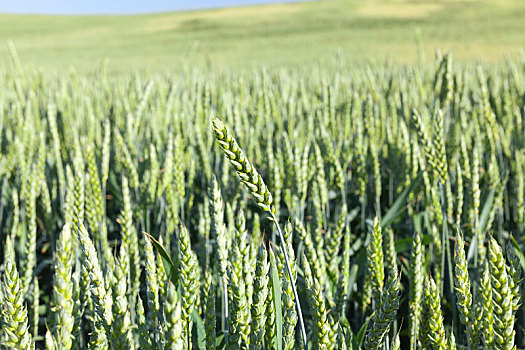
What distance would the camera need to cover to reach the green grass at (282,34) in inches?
596

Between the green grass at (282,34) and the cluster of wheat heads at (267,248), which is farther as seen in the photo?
the green grass at (282,34)

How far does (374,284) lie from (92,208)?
636mm

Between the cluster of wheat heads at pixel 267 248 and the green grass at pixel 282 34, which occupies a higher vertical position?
the green grass at pixel 282 34

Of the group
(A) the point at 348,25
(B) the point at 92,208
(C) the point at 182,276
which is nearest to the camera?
(C) the point at 182,276

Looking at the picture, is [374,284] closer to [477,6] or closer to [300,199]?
[300,199]

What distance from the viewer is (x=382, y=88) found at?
111 inches

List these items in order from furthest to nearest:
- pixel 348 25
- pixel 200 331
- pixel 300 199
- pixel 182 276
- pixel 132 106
A: pixel 348 25, pixel 132 106, pixel 300 199, pixel 200 331, pixel 182 276

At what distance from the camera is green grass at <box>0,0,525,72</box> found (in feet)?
49.7

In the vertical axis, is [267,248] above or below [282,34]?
below

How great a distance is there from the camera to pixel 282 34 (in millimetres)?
23109

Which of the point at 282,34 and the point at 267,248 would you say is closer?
the point at 267,248

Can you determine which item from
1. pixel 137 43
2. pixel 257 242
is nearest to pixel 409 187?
pixel 257 242

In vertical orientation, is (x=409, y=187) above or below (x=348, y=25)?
below

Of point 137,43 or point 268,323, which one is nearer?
point 268,323
